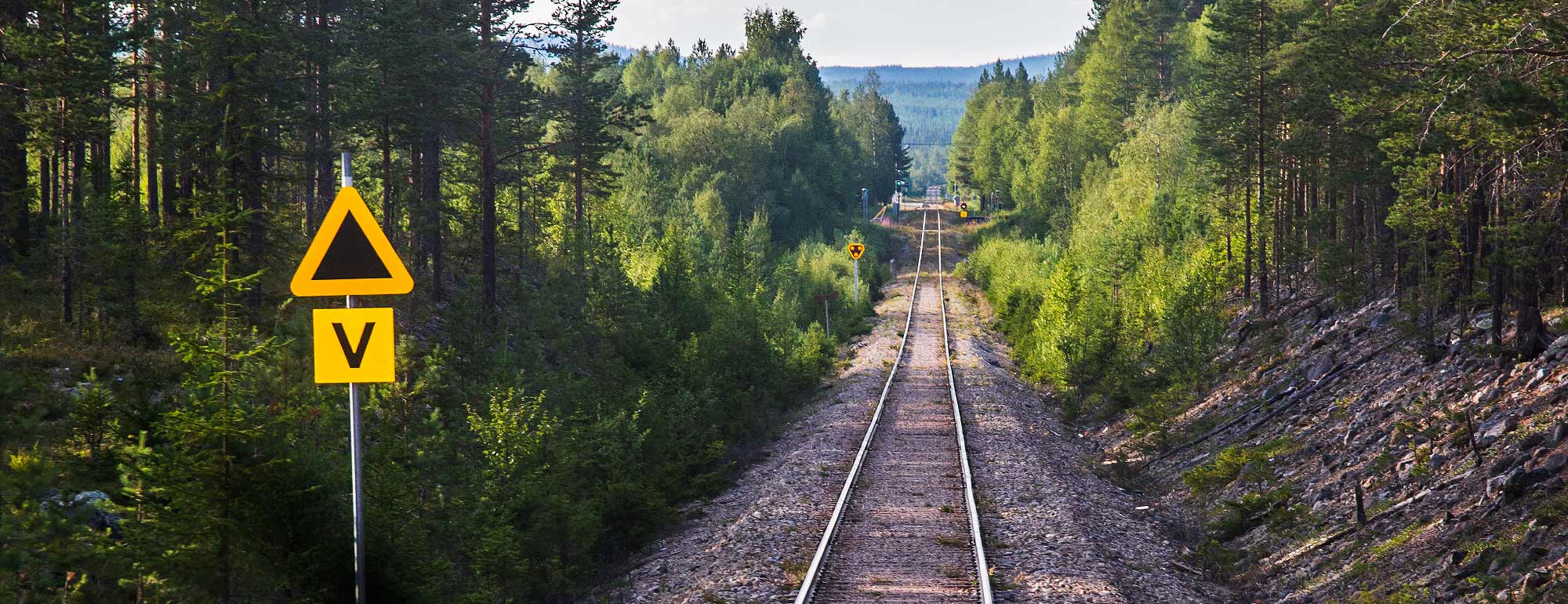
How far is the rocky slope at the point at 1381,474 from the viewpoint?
10.2m

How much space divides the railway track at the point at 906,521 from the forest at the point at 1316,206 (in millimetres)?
4812

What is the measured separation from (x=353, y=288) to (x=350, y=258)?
0.69ft

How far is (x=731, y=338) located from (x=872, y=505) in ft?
36.7

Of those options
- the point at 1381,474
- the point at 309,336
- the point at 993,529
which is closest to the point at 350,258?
the point at 309,336

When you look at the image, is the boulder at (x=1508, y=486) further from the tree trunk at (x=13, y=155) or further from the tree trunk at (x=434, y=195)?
the tree trunk at (x=13, y=155)

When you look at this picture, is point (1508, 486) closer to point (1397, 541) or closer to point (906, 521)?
point (1397, 541)

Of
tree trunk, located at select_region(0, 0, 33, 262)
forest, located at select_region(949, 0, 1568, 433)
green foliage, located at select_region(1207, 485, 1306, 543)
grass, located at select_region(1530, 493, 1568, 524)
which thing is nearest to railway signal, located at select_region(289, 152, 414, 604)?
grass, located at select_region(1530, 493, 1568, 524)

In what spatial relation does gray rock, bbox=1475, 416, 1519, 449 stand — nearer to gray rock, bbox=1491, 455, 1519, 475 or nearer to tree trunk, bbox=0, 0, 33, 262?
gray rock, bbox=1491, 455, 1519, 475

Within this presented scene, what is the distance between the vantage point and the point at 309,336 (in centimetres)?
1426

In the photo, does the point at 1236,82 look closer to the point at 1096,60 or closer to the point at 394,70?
the point at 394,70

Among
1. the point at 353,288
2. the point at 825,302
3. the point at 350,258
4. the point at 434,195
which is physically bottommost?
the point at 825,302

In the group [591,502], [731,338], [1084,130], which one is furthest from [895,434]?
[1084,130]

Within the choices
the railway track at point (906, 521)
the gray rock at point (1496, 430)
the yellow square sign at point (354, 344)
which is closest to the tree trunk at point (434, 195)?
the railway track at point (906, 521)

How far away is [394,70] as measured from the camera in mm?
26031
